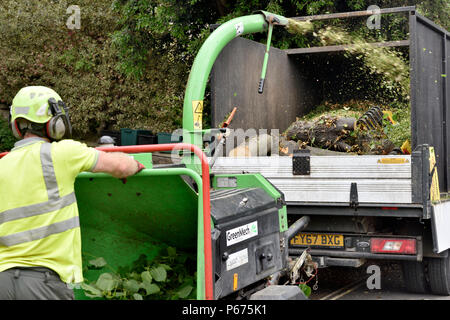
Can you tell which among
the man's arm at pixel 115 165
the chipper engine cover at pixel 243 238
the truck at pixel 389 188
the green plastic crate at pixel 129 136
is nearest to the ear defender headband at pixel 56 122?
the man's arm at pixel 115 165

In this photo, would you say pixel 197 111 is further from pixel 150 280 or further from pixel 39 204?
pixel 39 204

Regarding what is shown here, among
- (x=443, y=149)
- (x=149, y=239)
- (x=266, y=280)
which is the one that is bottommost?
(x=266, y=280)

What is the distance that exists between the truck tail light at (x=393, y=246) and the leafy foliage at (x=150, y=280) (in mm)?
1983

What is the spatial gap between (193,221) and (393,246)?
2.24m

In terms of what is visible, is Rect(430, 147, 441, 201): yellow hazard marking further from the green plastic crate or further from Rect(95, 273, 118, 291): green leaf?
the green plastic crate

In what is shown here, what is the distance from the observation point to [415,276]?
18.5 ft

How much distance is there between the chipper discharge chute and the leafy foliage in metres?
0.09

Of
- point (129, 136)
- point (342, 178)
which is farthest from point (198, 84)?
point (129, 136)

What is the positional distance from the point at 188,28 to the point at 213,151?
673 cm

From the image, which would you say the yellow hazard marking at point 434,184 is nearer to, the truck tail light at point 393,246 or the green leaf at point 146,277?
the truck tail light at point 393,246

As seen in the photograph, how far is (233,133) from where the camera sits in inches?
248

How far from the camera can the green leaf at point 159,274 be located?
144 inches
